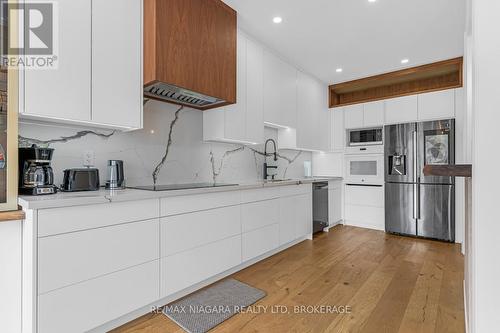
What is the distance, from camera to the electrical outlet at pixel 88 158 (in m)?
1.97

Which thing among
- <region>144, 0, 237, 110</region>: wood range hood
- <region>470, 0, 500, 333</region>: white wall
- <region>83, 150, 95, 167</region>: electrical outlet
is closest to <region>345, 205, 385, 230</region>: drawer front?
<region>144, 0, 237, 110</region>: wood range hood

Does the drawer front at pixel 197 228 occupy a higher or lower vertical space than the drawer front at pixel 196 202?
lower

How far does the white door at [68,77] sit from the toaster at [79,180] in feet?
1.21

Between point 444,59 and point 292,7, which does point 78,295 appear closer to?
point 292,7

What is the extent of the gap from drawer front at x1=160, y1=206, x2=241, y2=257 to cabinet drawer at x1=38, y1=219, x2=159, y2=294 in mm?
92

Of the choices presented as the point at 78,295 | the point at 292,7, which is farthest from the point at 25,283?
the point at 292,7

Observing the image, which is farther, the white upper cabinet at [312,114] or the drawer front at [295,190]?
the white upper cabinet at [312,114]

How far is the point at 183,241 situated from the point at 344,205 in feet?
11.2

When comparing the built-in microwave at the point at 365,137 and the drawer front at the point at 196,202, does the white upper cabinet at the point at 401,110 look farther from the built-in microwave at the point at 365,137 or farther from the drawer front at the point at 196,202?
the drawer front at the point at 196,202

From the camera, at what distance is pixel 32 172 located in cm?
156

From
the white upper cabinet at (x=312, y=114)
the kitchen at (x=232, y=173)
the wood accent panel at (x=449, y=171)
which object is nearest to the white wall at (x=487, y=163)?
the kitchen at (x=232, y=173)

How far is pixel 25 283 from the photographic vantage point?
4.38 ft

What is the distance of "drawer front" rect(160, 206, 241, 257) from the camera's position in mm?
1853
